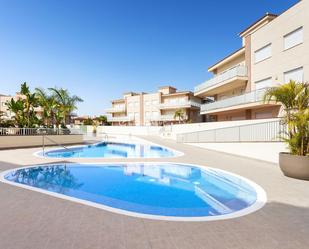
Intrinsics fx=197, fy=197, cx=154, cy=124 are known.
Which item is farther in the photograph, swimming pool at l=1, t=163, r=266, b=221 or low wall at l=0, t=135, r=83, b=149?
low wall at l=0, t=135, r=83, b=149

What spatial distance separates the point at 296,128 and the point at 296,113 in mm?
747

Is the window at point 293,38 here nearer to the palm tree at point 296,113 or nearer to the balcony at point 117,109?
the palm tree at point 296,113

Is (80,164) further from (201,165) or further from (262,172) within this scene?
(262,172)

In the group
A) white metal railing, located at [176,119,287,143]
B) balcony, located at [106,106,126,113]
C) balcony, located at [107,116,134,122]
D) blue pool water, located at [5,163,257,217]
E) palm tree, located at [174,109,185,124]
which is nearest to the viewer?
blue pool water, located at [5,163,257,217]

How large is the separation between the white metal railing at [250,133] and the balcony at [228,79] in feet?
28.9

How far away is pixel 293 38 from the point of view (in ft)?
55.3

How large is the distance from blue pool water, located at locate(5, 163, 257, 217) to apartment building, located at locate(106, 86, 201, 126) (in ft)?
110

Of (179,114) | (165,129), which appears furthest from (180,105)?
(165,129)

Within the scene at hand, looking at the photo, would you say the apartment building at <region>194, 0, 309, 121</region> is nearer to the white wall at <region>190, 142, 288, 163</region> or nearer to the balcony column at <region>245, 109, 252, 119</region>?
the balcony column at <region>245, 109, 252, 119</region>

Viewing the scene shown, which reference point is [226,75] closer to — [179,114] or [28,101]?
[179,114]

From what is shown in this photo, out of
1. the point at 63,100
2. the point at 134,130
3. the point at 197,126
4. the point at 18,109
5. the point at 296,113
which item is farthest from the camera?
the point at 134,130

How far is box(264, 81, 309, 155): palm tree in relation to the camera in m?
7.32

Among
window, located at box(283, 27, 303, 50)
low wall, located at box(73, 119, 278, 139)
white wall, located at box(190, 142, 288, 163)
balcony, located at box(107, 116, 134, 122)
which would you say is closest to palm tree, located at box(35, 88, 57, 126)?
low wall, located at box(73, 119, 278, 139)

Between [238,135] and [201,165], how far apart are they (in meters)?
5.01
